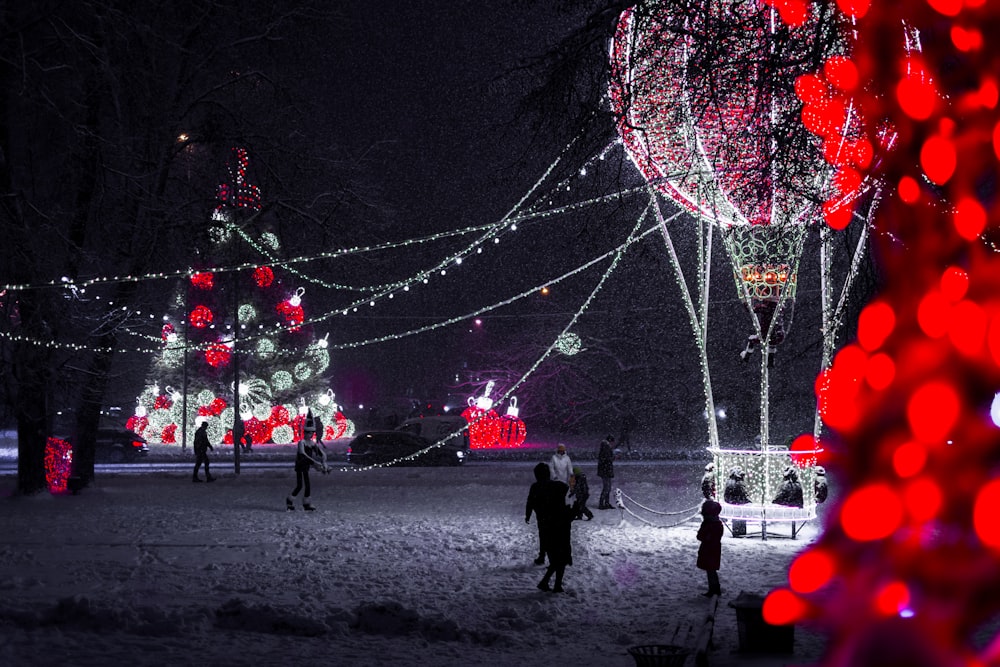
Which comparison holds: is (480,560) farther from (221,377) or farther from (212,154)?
(221,377)

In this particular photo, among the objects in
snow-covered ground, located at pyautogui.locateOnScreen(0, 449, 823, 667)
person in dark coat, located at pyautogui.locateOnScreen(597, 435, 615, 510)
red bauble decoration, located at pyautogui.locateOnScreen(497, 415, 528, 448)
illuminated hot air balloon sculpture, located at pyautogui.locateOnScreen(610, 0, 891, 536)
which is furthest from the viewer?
red bauble decoration, located at pyautogui.locateOnScreen(497, 415, 528, 448)

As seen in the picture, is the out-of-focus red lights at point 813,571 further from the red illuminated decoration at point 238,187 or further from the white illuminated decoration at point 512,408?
the white illuminated decoration at point 512,408

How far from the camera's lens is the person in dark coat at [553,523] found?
11.2 meters

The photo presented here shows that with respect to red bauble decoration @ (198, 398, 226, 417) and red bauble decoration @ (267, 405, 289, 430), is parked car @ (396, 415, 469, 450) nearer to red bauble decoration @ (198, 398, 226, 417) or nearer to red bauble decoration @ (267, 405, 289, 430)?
red bauble decoration @ (267, 405, 289, 430)

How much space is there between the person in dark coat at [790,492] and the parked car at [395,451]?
18600 mm

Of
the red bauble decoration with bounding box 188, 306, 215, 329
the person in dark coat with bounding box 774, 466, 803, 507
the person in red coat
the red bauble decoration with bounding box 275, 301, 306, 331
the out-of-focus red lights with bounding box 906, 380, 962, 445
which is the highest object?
the red bauble decoration with bounding box 275, 301, 306, 331

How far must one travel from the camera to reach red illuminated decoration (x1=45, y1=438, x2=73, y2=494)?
73.3 ft

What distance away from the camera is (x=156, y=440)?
155ft

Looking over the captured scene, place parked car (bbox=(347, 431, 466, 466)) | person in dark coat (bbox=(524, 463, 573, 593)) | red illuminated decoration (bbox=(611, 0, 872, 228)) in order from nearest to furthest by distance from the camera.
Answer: red illuminated decoration (bbox=(611, 0, 872, 228)), person in dark coat (bbox=(524, 463, 573, 593)), parked car (bbox=(347, 431, 466, 466))

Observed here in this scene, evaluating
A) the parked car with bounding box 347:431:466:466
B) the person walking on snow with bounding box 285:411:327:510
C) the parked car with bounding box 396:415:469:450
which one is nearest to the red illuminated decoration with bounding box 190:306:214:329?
the parked car with bounding box 396:415:469:450

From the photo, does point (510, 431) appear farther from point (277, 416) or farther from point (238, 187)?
point (238, 187)

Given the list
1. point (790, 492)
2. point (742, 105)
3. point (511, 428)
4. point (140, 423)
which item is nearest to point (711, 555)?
point (742, 105)

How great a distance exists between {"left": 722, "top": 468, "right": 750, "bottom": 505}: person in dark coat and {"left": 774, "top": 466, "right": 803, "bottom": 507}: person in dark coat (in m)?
0.48

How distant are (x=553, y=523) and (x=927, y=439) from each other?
27.6 ft
